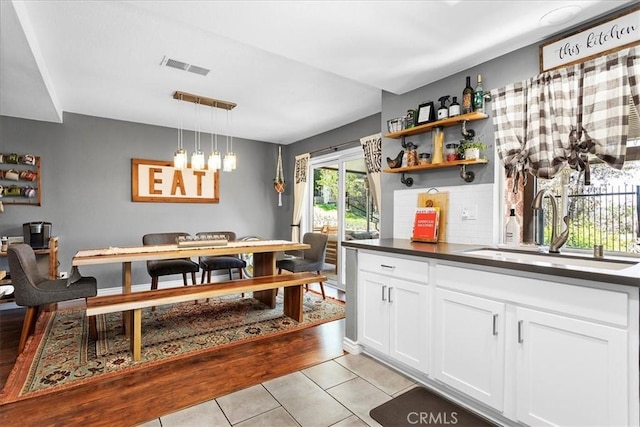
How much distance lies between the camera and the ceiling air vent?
2.67 meters

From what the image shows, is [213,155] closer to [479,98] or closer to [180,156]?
[180,156]

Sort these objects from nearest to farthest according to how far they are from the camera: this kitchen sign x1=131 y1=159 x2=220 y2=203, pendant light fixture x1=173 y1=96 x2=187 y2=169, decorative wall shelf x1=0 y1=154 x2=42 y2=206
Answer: pendant light fixture x1=173 y1=96 x2=187 y2=169, decorative wall shelf x1=0 y1=154 x2=42 y2=206, this kitchen sign x1=131 y1=159 x2=220 y2=203

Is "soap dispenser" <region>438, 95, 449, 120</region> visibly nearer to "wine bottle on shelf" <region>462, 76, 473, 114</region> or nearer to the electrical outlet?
"wine bottle on shelf" <region>462, 76, 473, 114</region>

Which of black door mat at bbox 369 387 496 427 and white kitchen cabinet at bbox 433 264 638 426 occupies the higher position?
white kitchen cabinet at bbox 433 264 638 426

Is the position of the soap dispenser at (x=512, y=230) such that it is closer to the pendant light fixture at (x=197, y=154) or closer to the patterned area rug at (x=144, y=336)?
the patterned area rug at (x=144, y=336)

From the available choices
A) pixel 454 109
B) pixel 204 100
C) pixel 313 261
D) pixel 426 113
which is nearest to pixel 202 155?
pixel 204 100

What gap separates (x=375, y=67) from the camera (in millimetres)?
2545

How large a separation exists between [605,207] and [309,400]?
2.19 meters

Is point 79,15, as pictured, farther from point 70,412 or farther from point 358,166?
point 358,166

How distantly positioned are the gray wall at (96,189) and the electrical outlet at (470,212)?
12.5ft

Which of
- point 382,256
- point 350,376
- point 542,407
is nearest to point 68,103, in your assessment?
point 382,256

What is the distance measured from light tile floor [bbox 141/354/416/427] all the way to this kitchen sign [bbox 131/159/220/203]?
11.3ft

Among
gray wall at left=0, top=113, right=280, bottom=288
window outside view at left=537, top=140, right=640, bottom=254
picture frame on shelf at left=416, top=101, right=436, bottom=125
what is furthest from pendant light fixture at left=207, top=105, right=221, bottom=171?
window outside view at left=537, top=140, right=640, bottom=254

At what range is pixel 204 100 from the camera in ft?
11.7
